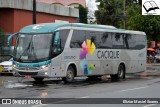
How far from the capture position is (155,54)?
5856 centimetres

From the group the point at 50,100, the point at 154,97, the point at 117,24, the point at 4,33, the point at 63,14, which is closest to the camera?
the point at 50,100

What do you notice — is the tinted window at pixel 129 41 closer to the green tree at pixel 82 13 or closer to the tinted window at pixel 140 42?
the tinted window at pixel 140 42

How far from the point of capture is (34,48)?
21.7 m

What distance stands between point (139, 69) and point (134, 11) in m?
29.8

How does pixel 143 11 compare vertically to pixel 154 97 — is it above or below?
above

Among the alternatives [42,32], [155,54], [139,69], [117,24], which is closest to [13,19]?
[139,69]

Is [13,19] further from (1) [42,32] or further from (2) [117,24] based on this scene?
(2) [117,24]

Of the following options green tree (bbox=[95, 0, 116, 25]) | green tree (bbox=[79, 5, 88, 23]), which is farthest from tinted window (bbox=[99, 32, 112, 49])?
green tree (bbox=[95, 0, 116, 25])

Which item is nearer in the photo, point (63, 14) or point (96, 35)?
point (96, 35)

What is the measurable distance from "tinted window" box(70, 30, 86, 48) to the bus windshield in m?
1.65

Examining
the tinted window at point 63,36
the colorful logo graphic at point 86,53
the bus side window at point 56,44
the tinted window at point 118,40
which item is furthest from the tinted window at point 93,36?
the bus side window at point 56,44

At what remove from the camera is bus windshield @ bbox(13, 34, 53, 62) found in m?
21.6

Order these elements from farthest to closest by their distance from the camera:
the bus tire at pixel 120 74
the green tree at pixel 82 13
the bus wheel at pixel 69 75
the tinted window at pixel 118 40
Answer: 1. the green tree at pixel 82 13
2. the bus tire at pixel 120 74
3. the tinted window at pixel 118 40
4. the bus wheel at pixel 69 75

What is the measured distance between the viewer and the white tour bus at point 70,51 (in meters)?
21.6
